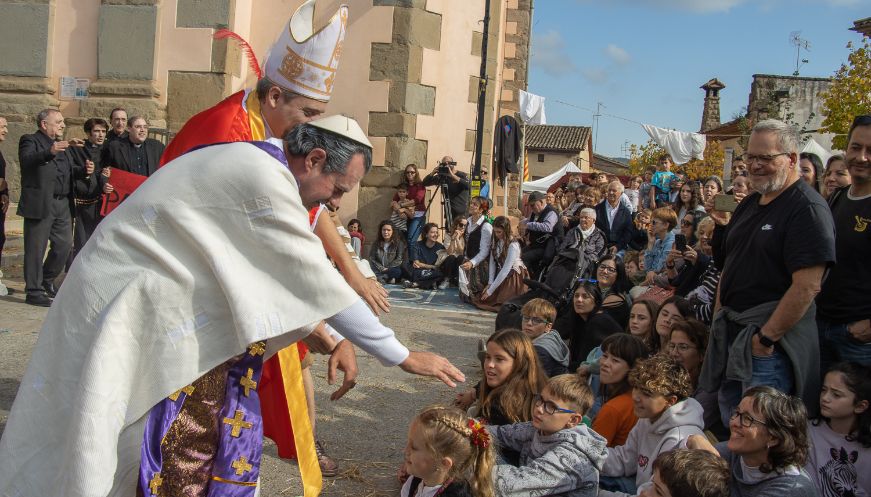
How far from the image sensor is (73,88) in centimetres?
1126

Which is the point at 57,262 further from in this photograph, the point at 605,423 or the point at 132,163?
the point at 605,423

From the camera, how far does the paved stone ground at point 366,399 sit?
444 cm

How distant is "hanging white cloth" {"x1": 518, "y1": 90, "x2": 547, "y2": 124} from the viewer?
1775cm

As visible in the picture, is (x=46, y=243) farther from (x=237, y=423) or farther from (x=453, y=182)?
(x=237, y=423)

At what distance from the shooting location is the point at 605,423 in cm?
448

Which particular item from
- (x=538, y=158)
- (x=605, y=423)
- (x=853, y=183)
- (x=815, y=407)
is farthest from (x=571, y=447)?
(x=538, y=158)

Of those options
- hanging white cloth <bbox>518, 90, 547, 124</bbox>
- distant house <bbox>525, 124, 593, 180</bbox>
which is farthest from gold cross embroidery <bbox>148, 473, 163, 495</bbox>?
distant house <bbox>525, 124, 593, 180</bbox>

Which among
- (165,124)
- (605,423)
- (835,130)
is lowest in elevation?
(605,423)

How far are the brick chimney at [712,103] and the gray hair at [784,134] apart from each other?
5277cm

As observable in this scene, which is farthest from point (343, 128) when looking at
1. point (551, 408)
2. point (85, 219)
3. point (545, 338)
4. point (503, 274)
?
point (503, 274)

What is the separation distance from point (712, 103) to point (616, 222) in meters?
48.8

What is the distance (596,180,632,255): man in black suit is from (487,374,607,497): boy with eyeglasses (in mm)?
5352

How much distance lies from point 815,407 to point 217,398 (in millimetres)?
2706

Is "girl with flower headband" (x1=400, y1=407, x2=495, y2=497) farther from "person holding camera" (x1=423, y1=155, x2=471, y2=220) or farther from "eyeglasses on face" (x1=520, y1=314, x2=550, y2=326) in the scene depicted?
"person holding camera" (x1=423, y1=155, x2=471, y2=220)
